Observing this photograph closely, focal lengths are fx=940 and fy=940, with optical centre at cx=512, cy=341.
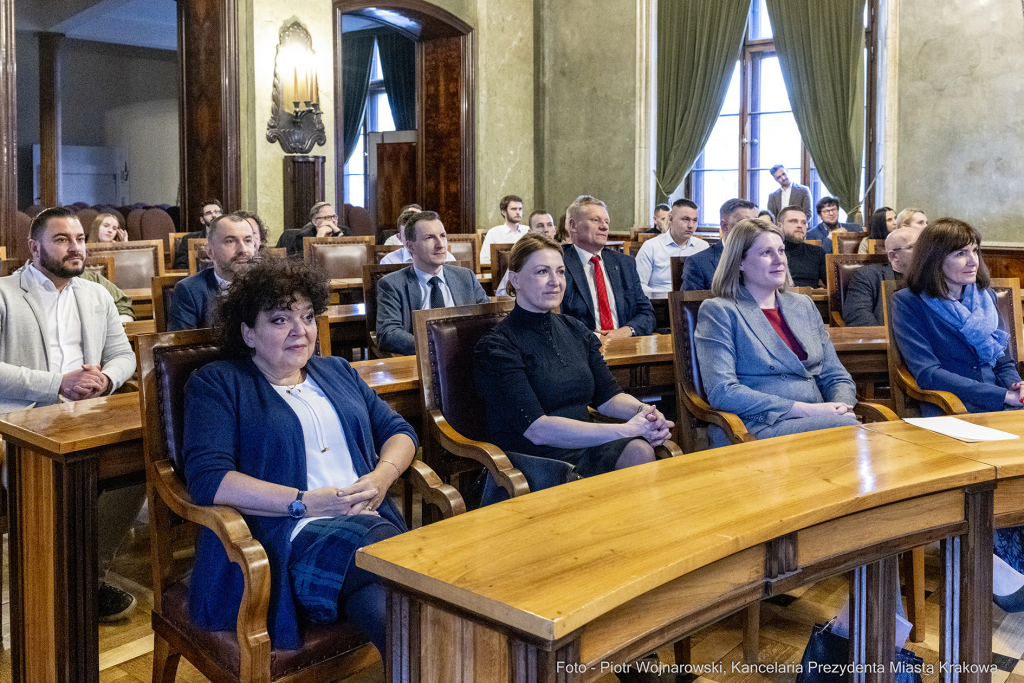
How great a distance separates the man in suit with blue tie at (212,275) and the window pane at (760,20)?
7635 millimetres

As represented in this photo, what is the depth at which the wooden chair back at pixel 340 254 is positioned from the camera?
554 centimetres

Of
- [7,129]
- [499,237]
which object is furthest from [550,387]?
[7,129]

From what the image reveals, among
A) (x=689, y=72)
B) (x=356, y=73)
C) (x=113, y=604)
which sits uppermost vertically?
(x=356, y=73)

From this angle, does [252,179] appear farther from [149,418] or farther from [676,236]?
[149,418]

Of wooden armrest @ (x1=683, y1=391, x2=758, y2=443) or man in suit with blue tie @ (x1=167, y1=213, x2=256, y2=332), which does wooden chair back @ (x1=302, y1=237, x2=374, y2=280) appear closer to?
man in suit with blue tie @ (x1=167, y1=213, x2=256, y2=332)

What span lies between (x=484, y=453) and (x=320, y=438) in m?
0.49

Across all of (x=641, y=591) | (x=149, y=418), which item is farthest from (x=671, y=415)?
(x=641, y=591)

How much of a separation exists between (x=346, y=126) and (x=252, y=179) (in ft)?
18.6

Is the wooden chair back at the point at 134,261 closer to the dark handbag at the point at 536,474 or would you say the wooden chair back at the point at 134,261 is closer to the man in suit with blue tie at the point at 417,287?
the man in suit with blue tie at the point at 417,287


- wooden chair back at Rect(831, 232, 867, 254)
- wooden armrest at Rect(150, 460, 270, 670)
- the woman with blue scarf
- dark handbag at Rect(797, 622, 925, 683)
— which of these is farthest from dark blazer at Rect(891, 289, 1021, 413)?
wooden chair back at Rect(831, 232, 867, 254)

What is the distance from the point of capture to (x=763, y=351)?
2924 mm

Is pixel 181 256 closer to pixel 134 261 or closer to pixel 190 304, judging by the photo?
pixel 134 261

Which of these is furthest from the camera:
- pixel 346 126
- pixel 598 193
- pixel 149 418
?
pixel 346 126

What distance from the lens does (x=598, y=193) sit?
34.1 ft
